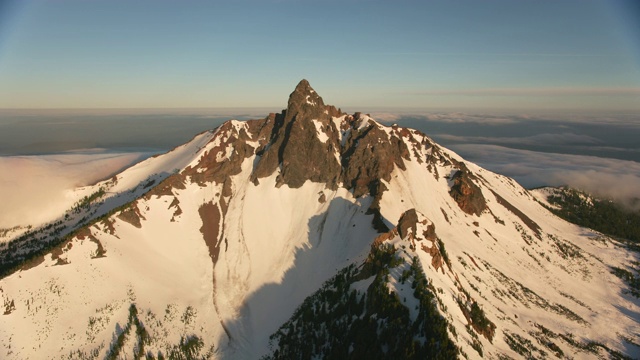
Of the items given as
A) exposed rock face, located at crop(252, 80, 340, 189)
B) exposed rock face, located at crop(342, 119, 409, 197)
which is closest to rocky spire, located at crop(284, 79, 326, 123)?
exposed rock face, located at crop(252, 80, 340, 189)

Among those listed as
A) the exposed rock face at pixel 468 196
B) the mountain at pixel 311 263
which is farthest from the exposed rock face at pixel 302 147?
the exposed rock face at pixel 468 196

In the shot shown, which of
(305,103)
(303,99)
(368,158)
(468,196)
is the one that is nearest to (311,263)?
(368,158)

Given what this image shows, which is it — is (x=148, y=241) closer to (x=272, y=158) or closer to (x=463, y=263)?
(x=272, y=158)

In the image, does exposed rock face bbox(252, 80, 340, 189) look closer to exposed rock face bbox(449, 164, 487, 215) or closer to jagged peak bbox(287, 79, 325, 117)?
jagged peak bbox(287, 79, 325, 117)

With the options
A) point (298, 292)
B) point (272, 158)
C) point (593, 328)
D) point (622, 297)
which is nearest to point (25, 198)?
point (272, 158)

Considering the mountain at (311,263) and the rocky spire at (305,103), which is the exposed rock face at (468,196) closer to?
the mountain at (311,263)
